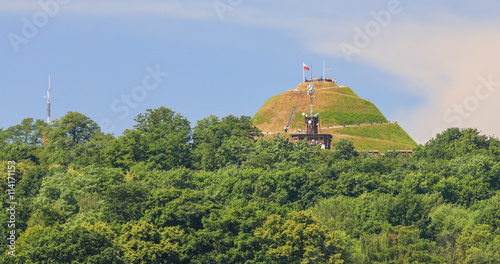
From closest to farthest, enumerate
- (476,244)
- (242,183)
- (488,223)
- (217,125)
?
(476,244) < (488,223) < (242,183) < (217,125)

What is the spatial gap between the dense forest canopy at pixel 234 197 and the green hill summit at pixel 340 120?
3558 centimetres

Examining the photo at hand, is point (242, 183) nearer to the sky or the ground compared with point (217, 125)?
nearer to the ground

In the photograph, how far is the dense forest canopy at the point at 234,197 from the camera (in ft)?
258

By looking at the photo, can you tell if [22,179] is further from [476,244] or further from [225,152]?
[476,244]

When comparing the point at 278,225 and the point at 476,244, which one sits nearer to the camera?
the point at 278,225

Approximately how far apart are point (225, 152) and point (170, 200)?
44.3m

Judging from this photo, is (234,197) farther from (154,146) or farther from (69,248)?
(69,248)

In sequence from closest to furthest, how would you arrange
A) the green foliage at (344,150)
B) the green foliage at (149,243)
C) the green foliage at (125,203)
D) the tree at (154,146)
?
the green foliage at (149,243) → the green foliage at (125,203) → the tree at (154,146) → the green foliage at (344,150)

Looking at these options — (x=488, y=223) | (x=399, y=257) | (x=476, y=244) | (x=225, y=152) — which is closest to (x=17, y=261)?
(x=399, y=257)

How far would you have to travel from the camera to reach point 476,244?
86.1 metres

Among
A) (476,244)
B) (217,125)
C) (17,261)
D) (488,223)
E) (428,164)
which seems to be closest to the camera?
(17,261)

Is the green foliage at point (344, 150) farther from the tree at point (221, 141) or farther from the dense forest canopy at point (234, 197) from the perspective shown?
the tree at point (221, 141)

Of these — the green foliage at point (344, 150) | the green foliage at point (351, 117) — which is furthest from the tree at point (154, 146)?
the green foliage at point (351, 117)

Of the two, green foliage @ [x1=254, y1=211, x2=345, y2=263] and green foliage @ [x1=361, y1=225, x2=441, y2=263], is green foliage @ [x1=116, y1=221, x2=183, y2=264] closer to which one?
green foliage @ [x1=254, y1=211, x2=345, y2=263]
